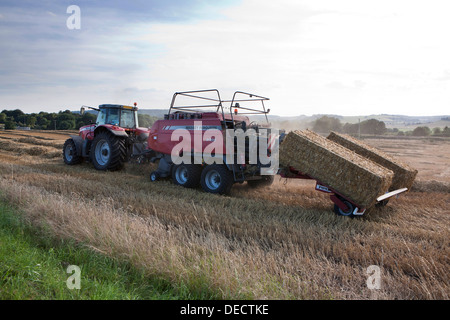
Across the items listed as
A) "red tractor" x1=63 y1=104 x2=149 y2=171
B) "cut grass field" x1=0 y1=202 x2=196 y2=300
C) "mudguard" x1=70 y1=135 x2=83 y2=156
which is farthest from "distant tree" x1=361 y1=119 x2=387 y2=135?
"cut grass field" x1=0 y1=202 x2=196 y2=300

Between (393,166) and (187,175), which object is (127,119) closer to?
(187,175)

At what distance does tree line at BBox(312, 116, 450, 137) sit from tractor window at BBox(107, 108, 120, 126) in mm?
9904

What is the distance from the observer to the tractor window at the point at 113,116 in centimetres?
1087

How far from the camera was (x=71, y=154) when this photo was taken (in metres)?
11.6

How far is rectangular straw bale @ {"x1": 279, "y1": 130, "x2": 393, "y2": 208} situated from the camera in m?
5.57

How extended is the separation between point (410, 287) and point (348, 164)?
2.62 meters

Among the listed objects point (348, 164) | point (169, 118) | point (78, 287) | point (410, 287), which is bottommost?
point (410, 287)

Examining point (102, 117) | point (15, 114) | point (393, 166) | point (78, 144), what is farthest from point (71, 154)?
point (15, 114)

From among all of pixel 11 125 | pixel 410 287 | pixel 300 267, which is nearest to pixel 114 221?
pixel 300 267

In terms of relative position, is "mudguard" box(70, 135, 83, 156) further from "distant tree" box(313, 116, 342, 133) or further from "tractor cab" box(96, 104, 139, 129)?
"distant tree" box(313, 116, 342, 133)

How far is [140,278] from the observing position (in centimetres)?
333

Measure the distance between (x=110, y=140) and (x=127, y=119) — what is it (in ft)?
3.88

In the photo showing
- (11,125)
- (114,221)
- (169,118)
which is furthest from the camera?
(11,125)
